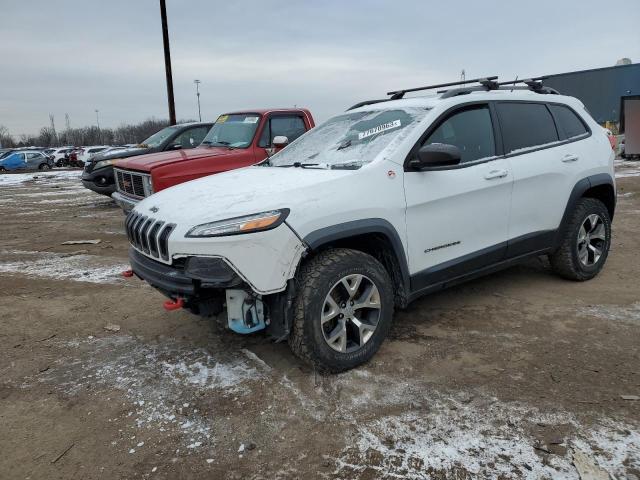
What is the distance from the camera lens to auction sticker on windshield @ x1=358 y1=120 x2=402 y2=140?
A: 3795 mm

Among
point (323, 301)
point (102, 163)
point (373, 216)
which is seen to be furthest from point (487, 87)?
point (102, 163)

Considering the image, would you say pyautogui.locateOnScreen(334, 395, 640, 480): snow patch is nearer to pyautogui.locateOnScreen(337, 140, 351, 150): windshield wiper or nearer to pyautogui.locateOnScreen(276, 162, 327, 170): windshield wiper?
pyautogui.locateOnScreen(276, 162, 327, 170): windshield wiper

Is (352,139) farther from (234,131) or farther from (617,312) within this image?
(234,131)

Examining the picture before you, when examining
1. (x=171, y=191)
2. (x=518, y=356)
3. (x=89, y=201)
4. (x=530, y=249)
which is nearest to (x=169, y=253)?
(x=171, y=191)

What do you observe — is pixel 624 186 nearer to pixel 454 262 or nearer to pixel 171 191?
pixel 454 262

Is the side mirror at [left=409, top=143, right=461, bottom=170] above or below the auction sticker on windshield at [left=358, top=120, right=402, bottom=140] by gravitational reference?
below

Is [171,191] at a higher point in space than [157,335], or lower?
higher

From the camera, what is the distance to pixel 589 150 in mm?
4781

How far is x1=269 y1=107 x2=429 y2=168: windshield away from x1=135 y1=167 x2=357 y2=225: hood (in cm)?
27

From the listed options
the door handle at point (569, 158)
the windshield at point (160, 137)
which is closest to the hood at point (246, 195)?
the door handle at point (569, 158)

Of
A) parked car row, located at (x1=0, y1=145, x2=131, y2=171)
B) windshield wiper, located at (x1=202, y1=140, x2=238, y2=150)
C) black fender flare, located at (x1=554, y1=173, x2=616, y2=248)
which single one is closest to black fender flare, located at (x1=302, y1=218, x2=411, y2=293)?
black fender flare, located at (x1=554, y1=173, x2=616, y2=248)

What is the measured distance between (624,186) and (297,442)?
472 inches

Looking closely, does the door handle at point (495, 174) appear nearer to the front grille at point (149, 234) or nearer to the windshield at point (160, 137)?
the front grille at point (149, 234)

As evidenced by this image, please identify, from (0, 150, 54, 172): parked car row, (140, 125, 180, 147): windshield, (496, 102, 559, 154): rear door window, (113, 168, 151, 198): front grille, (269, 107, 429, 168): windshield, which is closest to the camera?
(269, 107, 429, 168): windshield
